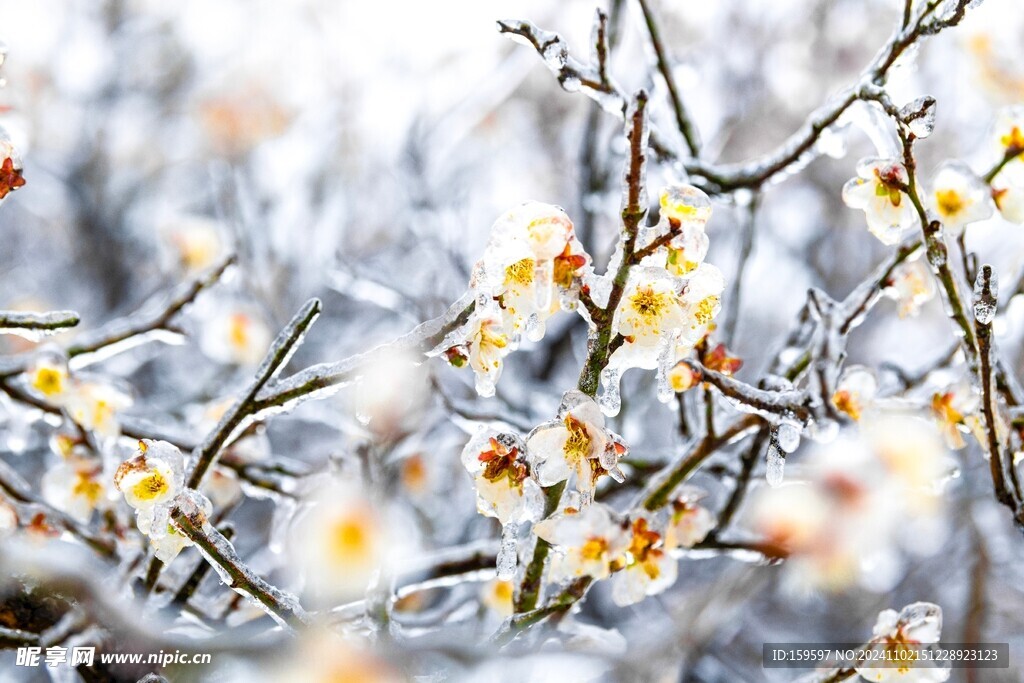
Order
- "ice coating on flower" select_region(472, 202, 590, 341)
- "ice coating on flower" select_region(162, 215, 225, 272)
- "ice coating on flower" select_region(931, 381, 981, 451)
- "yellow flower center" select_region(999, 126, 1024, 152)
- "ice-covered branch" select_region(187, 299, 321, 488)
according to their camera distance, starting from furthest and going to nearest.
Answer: "ice coating on flower" select_region(162, 215, 225, 272) < "ice coating on flower" select_region(931, 381, 981, 451) < "yellow flower center" select_region(999, 126, 1024, 152) < "ice-covered branch" select_region(187, 299, 321, 488) < "ice coating on flower" select_region(472, 202, 590, 341)

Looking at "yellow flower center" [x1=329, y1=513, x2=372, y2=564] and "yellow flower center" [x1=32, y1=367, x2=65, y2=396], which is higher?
"yellow flower center" [x1=32, y1=367, x2=65, y2=396]

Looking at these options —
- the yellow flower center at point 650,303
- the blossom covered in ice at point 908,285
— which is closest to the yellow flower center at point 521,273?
the yellow flower center at point 650,303

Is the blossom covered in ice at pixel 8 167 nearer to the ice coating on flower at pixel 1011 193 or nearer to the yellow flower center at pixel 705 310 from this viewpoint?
the yellow flower center at pixel 705 310

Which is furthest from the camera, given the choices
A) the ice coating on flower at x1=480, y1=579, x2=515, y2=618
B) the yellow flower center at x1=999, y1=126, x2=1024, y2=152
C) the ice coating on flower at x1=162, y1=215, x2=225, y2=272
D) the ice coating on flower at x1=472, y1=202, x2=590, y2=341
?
the ice coating on flower at x1=162, y1=215, x2=225, y2=272

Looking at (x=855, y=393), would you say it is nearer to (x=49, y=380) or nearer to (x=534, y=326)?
(x=534, y=326)

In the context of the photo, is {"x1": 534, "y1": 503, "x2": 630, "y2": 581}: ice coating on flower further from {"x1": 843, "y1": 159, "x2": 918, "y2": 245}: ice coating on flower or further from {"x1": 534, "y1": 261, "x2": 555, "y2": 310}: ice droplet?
{"x1": 843, "y1": 159, "x2": 918, "y2": 245}: ice coating on flower

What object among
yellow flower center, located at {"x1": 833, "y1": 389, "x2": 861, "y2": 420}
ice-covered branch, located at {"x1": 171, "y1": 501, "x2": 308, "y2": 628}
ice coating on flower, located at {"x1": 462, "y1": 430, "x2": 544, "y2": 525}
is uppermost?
yellow flower center, located at {"x1": 833, "y1": 389, "x2": 861, "y2": 420}

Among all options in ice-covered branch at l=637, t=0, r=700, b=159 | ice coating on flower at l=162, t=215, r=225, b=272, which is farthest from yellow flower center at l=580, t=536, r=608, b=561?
ice coating on flower at l=162, t=215, r=225, b=272
